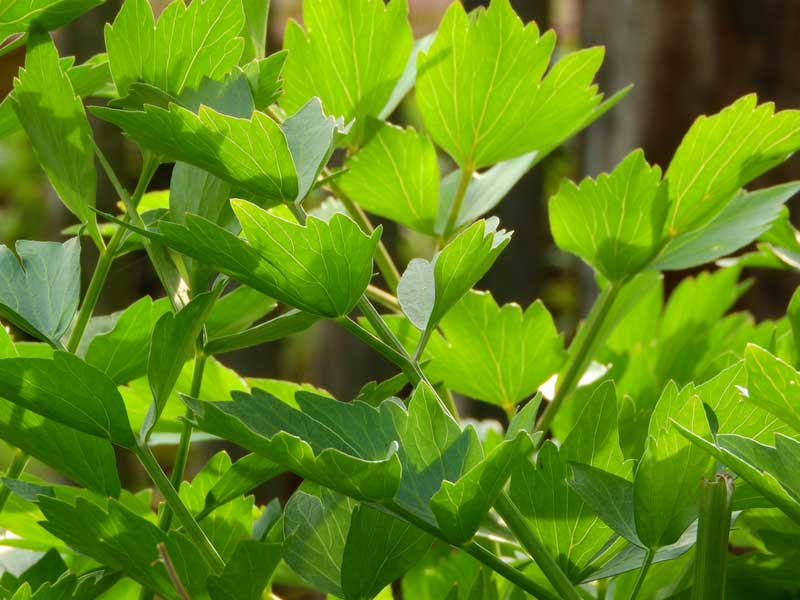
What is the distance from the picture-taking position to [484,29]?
32 cm

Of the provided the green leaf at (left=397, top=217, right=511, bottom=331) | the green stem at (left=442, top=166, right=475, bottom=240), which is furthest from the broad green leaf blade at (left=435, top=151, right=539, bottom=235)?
the green leaf at (left=397, top=217, right=511, bottom=331)

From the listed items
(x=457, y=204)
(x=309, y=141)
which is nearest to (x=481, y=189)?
(x=457, y=204)

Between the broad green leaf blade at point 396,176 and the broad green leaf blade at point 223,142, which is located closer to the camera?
the broad green leaf blade at point 223,142

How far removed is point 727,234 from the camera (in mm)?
327

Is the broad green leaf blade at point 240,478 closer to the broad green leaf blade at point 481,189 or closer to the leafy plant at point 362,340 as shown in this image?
the leafy plant at point 362,340

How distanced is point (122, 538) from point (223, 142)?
87 millimetres

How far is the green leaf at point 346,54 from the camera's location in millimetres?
310

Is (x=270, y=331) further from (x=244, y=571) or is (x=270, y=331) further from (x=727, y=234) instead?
(x=727, y=234)

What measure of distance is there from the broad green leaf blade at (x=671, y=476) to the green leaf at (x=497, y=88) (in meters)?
0.14

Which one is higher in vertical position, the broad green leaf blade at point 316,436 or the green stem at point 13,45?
the green stem at point 13,45

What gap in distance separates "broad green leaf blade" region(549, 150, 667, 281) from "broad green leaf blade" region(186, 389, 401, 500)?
136 millimetres

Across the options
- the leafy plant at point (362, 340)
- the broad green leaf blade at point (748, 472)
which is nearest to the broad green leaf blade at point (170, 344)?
the leafy plant at point (362, 340)

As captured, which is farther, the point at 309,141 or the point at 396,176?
the point at 396,176

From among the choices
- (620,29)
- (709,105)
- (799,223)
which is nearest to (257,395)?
(799,223)
